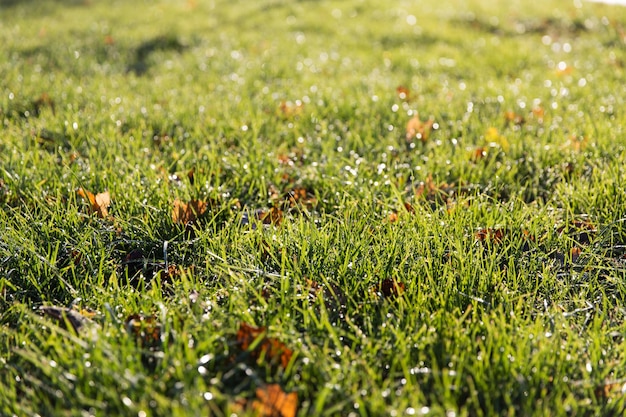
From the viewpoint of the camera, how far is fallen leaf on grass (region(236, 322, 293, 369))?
1507mm

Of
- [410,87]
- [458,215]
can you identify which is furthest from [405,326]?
[410,87]

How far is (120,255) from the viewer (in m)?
2.10

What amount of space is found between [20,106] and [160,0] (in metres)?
7.11

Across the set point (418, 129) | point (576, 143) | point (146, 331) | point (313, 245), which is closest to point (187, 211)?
point (313, 245)

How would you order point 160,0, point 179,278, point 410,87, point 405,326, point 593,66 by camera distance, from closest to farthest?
point 405,326 → point 179,278 → point 410,87 → point 593,66 → point 160,0

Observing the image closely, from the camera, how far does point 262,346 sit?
60.5 inches

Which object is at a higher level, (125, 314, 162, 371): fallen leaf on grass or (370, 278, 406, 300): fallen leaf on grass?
(125, 314, 162, 371): fallen leaf on grass

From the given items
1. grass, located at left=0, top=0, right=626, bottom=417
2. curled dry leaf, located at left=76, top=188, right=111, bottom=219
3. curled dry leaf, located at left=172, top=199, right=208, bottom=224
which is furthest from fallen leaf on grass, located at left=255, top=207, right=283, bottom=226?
curled dry leaf, located at left=76, top=188, right=111, bottom=219

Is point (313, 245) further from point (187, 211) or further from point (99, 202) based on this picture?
point (99, 202)

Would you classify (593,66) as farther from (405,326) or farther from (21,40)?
(21,40)

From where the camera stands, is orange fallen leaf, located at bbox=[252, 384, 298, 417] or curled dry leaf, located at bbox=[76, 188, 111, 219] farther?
curled dry leaf, located at bbox=[76, 188, 111, 219]

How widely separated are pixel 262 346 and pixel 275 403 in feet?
0.66

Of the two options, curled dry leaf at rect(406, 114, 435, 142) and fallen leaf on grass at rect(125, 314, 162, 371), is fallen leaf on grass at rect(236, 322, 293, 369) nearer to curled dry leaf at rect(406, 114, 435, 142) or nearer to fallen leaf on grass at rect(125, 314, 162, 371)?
fallen leaf on grass at rect(125, 314, 162, 371)

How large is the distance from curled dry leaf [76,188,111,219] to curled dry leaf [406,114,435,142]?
1.55 m
